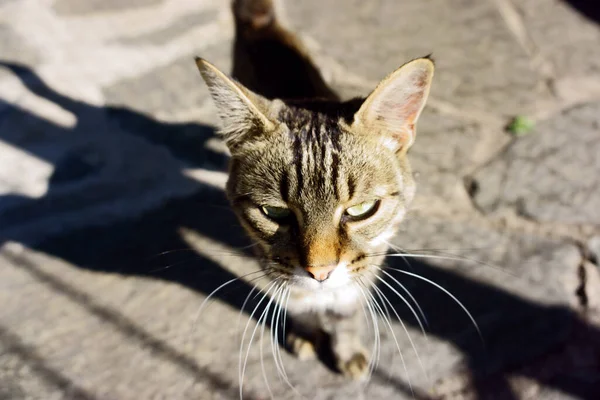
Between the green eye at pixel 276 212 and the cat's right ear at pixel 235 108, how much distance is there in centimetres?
27

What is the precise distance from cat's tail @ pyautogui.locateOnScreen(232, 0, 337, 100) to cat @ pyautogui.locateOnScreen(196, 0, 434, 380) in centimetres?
59

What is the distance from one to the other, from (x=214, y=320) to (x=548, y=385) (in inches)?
54.0

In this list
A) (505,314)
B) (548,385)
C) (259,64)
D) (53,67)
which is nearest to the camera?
(548,385)

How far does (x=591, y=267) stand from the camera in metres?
2.17

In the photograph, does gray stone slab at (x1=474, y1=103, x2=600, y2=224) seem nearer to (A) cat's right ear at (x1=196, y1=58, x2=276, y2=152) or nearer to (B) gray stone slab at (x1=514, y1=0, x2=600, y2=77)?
(B) gray stone slab at (x1=514, y1=0, x2=600, y2=77)

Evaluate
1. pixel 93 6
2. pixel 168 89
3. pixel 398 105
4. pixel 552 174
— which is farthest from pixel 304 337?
pixel 93 6

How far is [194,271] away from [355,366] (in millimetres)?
882

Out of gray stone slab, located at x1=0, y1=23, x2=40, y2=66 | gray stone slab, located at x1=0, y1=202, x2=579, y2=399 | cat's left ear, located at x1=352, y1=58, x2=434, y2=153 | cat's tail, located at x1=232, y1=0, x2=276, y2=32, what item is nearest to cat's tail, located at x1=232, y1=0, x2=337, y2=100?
cat's tail, located at x1=232, y1=0, x2=276, y2=32

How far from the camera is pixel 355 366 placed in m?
1.92

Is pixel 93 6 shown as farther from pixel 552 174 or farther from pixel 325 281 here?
pixel 552 174

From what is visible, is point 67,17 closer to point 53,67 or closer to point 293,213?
point 53,67

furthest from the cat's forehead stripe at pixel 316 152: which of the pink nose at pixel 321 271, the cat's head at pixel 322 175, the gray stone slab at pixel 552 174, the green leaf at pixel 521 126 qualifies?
the green leaf at pixel 521 126

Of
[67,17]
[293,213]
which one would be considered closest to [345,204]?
[293,213]

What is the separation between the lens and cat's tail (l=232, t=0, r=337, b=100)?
2453 mm
